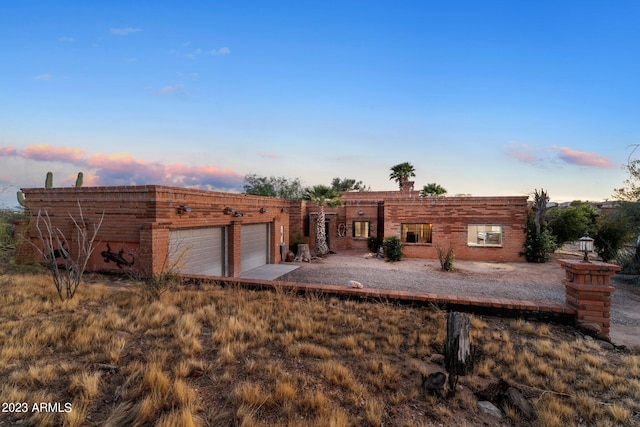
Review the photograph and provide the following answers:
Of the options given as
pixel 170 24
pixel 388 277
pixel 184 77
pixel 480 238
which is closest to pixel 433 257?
pixel 480 238

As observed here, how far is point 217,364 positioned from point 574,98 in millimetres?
16204

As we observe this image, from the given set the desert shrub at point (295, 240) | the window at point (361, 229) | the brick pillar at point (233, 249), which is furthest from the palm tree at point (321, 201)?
the brick pillar at point (233, 249)

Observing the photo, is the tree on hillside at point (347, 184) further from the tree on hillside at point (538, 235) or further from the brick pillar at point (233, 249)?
the brick pillar at point (233, 249)

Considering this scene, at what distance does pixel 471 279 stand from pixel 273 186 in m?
30.4

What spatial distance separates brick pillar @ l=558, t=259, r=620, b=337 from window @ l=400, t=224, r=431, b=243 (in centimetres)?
1373

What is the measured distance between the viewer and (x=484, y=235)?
57.6ft

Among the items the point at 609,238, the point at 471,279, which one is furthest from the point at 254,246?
the point at 609,238

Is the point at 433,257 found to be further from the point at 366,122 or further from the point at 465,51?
the point at 465,51

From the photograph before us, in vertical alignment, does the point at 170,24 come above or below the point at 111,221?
above

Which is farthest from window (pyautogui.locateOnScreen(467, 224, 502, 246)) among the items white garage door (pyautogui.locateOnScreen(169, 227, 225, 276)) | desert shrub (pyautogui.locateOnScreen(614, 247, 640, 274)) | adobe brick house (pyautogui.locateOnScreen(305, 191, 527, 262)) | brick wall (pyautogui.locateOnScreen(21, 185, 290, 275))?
brick wall (pyautogui.locateOnScreen(21, 185, 290, 275))

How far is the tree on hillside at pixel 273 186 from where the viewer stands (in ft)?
124

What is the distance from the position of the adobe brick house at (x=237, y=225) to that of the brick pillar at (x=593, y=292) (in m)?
8.86

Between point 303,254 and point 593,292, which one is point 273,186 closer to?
point 303,254

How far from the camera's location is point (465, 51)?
464 inches
